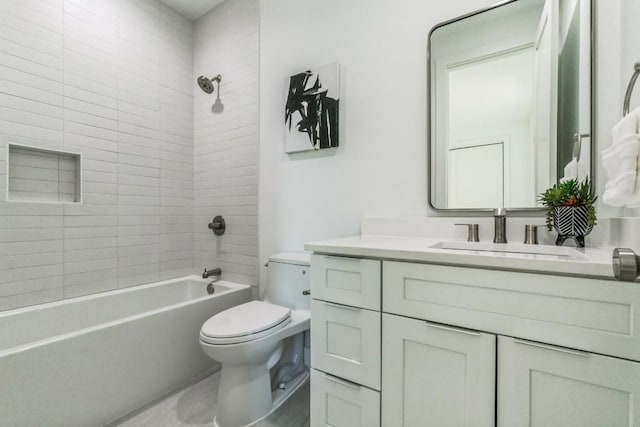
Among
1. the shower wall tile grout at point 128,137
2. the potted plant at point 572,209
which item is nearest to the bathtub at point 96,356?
the shower wall tile grout at point 128,137

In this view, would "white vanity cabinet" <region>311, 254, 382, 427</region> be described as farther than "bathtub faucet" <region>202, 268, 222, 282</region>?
No

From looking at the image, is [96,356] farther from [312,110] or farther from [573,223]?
[573,223]

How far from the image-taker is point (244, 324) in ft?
4.41

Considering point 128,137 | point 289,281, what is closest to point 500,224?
point 289,281

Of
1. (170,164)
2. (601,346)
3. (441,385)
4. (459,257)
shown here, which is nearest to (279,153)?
(170,164)

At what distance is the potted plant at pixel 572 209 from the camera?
96 cm

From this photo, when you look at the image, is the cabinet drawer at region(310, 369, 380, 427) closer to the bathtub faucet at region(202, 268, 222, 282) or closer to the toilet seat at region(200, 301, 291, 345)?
the toilet seat at region(200, 301, 291, 345)

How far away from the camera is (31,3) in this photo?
63.8 inches

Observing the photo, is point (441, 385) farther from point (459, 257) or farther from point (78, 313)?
point (78, 313)

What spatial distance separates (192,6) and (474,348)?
117 inches

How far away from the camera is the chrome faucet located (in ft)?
3.73

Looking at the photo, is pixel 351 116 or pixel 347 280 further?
pixel 351 116

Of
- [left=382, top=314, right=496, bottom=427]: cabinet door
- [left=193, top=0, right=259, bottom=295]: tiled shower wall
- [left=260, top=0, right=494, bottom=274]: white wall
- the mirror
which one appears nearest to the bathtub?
[left=193, top=0, right=259, bottom=295]: tiled shower wall

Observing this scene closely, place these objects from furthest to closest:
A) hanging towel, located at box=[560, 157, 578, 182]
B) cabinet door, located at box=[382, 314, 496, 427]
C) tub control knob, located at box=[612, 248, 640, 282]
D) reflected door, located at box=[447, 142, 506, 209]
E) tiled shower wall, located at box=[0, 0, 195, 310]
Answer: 1. tiled shower wall, located at box=[0, 0, 195, 310]
2. reflected door, located at box=[447, 142, 506, 209]
3. hanging towel, located at box=[560, 157, 578, 182]
4. cabinet door, located at box=[382, 314, 496, 427]
5. tub control knob, located at box=[612, 248, 640, 282]
